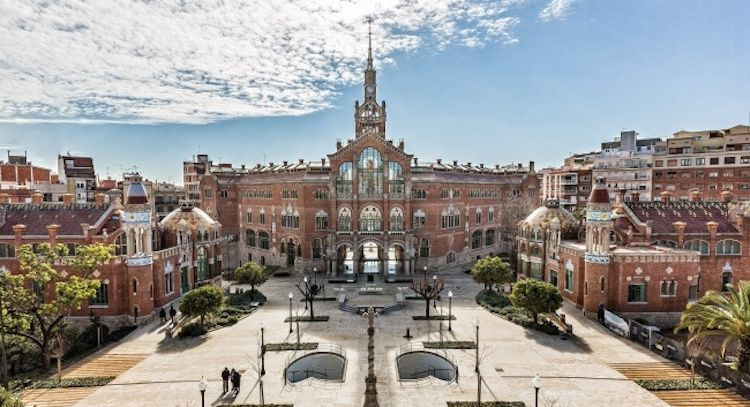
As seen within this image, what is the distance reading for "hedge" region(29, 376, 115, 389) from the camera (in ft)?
86.2

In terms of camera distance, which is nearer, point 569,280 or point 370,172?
point 569,280

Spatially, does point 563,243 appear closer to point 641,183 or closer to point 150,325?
point 150,325

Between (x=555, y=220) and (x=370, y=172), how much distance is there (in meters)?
24.6

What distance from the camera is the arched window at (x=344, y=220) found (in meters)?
58.3

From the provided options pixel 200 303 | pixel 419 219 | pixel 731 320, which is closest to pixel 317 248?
pixel 419 219

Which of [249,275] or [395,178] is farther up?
[395,178]

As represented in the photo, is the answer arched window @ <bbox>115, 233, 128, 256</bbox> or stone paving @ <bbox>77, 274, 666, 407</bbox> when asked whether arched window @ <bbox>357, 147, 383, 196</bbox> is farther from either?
arched window @ <bbox>115, 233, 128, 256</bbox>

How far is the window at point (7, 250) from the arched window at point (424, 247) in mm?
47007

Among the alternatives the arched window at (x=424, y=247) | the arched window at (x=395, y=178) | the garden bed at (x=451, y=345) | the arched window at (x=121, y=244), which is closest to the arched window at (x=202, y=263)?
the arched window at (x=121, y=244)

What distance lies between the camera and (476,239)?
69.6 metres

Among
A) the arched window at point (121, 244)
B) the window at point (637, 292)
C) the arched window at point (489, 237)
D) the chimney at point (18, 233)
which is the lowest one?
the window at point (637, 292)

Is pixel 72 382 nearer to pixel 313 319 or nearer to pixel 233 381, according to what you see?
pixel 233 381

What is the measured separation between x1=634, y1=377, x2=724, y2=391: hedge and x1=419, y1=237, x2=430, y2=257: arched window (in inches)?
1436

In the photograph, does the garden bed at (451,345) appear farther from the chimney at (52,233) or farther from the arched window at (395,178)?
the chimney at (52,233)
